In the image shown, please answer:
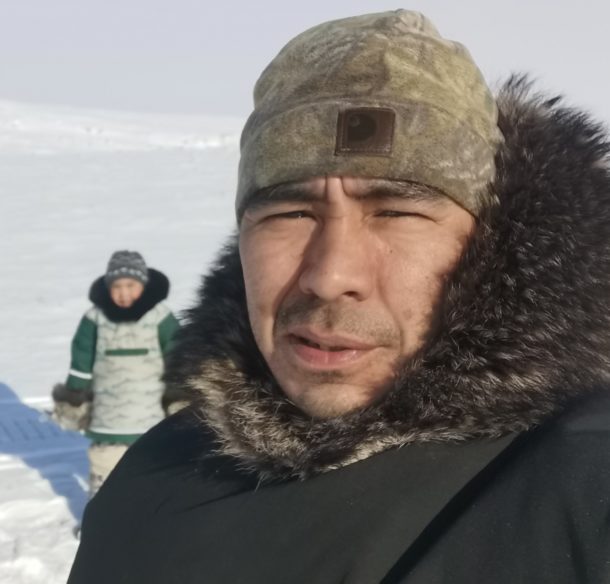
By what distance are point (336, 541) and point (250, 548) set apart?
16cm

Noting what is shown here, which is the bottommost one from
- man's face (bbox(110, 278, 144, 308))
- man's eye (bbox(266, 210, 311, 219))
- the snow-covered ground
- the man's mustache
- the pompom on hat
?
the snow-covered ground

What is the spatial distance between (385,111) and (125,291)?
3.73 m

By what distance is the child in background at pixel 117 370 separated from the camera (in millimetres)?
4609

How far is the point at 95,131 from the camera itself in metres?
23.8

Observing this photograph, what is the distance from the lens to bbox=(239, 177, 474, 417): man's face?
1230mm

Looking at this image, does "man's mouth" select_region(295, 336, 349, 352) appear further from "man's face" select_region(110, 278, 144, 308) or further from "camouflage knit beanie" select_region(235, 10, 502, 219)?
"man's face" select_region(110, 278, 144, 308)

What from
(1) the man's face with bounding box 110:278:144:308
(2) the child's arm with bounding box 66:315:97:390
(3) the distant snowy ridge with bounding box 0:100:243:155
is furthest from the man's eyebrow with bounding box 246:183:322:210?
(3) the distant snowy ridge with bounding box 0:100:243:155

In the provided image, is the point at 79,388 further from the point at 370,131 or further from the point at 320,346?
the point at 370,131

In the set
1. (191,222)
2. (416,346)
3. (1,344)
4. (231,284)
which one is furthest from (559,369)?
(191,222)

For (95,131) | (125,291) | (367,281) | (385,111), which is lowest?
(95,131)

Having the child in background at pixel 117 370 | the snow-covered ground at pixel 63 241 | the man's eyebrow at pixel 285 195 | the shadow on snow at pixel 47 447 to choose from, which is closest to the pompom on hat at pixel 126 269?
the child in background at pixel 117 370

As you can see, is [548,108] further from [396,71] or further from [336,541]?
[336,541]

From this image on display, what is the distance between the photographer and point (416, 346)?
124 centimetres

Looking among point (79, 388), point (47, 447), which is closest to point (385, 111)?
point (79, 388)
